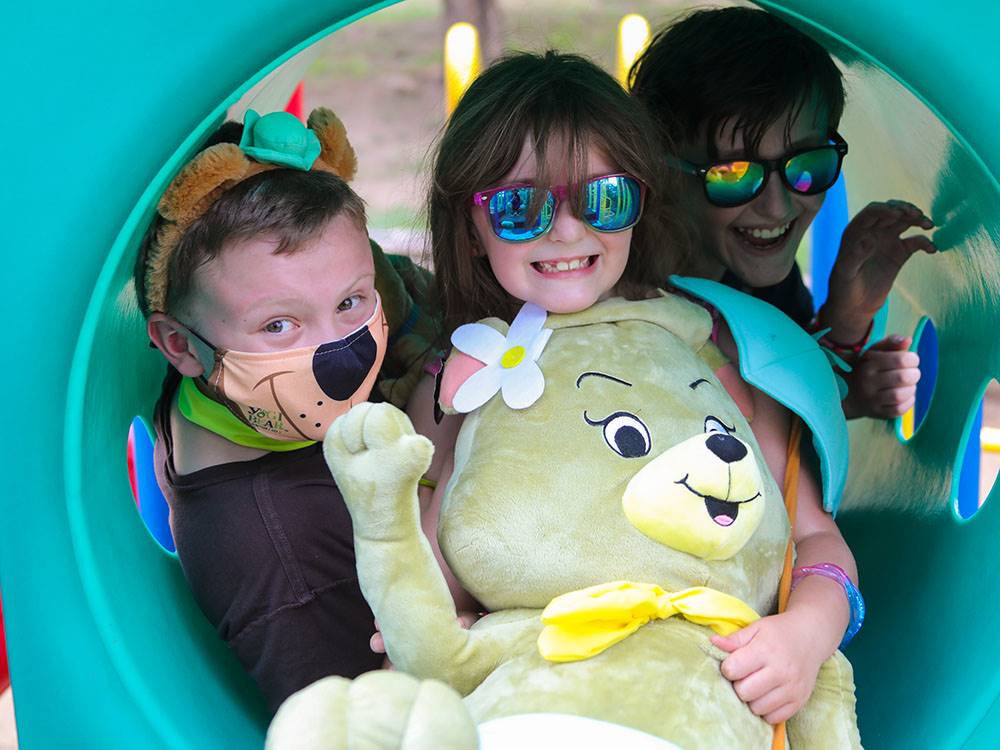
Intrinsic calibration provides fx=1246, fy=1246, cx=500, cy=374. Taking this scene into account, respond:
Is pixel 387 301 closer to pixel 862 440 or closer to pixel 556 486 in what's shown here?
pixel 556 486

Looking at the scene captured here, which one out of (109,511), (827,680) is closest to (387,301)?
(109,511)

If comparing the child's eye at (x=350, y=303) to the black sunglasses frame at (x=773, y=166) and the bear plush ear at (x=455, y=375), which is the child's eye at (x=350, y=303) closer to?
the bear plush ear at (x=455, y=375)

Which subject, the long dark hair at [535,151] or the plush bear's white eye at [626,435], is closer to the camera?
the plush bear's white eye at [626,435]

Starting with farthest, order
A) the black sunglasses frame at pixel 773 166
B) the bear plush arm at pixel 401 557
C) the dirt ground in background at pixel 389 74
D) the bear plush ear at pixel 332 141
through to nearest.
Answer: the dirt ground in background at pixel 389 74
the black sunglasses frame at pixel 773 166
the bear plush ear at pixel 332 141
the bear plush arm at pixel 401 557

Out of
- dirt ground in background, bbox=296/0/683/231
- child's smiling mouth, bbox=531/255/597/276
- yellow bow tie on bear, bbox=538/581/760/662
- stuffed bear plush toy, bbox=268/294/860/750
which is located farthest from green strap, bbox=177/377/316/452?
dirt ground in background, bbox=296/0/683/231

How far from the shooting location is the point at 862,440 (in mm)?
2295

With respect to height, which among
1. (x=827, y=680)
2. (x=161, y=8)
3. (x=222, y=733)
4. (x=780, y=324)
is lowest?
(x=222, y=733)

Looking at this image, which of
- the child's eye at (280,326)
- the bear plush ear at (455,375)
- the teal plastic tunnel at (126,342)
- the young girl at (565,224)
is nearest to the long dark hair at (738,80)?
the teal plastic tunnel at (126,342)

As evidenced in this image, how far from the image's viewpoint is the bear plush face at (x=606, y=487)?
4.08ft

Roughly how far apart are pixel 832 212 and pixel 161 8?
1620 mm

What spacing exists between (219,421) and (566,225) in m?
0.51

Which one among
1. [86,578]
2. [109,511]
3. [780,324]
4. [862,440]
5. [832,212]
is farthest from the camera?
[832,212]

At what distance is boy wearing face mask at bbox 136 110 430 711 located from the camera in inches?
57.8

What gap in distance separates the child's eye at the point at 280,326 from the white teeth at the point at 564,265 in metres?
0.31
